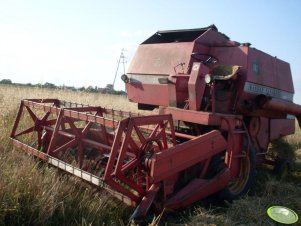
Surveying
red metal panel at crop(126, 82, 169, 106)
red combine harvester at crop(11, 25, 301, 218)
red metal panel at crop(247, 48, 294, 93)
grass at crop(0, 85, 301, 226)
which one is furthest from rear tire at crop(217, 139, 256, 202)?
red metal panel at crop(126, 82, 169, 106)

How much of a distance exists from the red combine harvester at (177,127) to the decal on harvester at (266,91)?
3 centimetres

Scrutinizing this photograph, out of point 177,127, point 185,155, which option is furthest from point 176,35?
point 185,155

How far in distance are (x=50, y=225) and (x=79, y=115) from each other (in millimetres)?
1270

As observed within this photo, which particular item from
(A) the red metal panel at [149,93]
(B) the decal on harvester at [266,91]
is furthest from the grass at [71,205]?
(A) the red metal panel at [149,93]

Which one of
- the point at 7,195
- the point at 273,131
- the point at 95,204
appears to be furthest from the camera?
the point at 273,131

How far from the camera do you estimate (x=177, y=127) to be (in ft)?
16.0

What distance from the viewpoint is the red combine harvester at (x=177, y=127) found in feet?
11.6

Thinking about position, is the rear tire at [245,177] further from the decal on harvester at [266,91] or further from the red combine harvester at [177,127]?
the decal on harvester at [266,91]

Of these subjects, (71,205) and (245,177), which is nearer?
(71,205)

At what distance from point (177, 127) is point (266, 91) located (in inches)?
75.9

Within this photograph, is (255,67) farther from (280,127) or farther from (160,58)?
(280,127)

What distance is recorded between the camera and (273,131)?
20.9ft

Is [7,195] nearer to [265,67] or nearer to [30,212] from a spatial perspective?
[30,212]

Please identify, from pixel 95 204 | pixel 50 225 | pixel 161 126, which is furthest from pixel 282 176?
pixel 50 225
